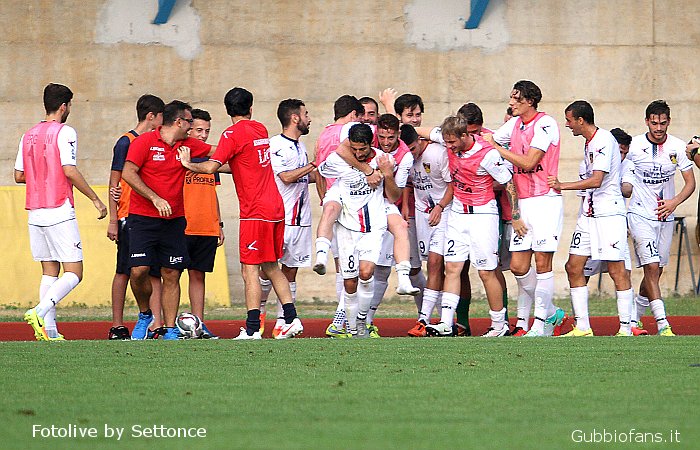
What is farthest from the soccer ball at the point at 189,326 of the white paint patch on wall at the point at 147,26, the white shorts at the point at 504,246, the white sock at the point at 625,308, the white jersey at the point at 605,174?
the white paint patch on wall at the point at 147,26

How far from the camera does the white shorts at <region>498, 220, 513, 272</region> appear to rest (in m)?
11.6

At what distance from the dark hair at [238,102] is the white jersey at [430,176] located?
77.1 inches

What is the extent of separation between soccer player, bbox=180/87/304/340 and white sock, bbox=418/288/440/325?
56.9 inches

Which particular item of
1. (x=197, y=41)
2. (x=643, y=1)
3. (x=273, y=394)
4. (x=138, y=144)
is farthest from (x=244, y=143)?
(x=643, y=1)

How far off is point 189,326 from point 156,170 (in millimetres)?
1415

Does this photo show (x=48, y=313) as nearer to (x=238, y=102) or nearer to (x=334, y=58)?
(x=238, y=102)

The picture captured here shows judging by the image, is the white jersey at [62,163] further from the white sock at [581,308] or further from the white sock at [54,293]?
the white sock at [581,308]

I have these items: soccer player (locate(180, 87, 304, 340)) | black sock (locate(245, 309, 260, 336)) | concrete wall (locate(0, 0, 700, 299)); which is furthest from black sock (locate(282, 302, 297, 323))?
concrete wall (locate(0, 0, 700, 299))

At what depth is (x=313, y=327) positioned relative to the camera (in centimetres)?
1257

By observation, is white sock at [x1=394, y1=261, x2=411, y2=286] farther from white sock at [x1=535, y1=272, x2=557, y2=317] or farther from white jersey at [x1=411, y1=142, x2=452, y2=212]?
white sock at [x1=535, y1=272, x2=557, y2=317]

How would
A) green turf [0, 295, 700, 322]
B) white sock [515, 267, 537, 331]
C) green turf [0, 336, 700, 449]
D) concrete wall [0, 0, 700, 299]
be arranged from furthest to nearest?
concrete wall [0, 0, 700, 299]
green turf [0, 295, 700, 322]
white sock [515, 267, 537, 331]
green turf [0, 336, 700, 449]

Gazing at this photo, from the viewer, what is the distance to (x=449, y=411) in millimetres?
5727

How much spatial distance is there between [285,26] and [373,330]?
23.2ft

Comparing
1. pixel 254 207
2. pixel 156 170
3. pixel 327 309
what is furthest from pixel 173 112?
pixel 327 309
